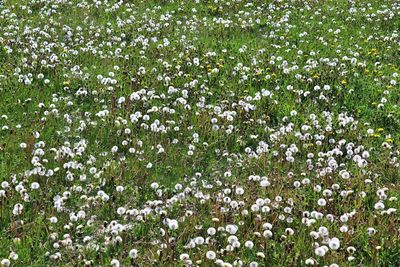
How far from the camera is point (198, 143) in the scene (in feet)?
29.8

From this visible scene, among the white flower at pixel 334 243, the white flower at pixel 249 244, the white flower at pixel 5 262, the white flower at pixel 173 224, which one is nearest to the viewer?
the white flower at pixel 5 262

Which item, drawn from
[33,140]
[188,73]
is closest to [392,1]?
[188,73]

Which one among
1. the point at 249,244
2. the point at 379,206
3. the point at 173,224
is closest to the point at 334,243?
the point at 249,244

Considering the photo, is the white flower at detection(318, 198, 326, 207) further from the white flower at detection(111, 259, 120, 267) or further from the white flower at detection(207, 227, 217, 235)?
the white flower at detection(111, 259, 120, 267)

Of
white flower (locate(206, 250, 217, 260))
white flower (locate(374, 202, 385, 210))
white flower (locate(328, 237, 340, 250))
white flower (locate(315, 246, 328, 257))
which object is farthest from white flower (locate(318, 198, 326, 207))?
white flower (locate(206, 250, 217, 260))

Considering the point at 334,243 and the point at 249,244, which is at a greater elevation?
the point at 334,243

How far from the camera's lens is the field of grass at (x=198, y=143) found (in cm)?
628

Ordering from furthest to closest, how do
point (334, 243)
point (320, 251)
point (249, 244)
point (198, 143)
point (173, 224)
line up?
point (198, 143) → point (173, 224) → point (249, 244) → point (334, 243) → point (320, 251)

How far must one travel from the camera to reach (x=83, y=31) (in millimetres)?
14797

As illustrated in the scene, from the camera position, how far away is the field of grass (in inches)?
247

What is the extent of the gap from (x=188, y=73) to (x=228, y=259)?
656cm

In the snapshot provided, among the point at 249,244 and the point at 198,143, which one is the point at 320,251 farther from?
the point at 198,143

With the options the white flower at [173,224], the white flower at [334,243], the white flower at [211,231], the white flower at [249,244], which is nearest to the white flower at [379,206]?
the white flower at [334,243]

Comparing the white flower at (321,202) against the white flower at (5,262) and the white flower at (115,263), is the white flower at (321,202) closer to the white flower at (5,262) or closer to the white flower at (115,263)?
the white flower at (115,263)
